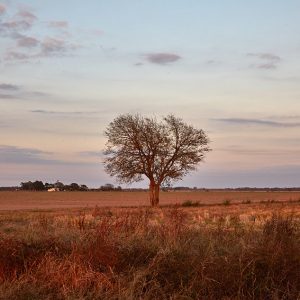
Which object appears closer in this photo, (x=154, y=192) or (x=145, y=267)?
(x=145, y=267)

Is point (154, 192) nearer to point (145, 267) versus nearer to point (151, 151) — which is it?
point (151, 151)

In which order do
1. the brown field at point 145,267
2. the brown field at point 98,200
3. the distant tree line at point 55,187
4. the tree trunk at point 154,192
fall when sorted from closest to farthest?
the brown field at point 145,267 → the tree trunk at point 154,192 → the brown field at point 98,200 → the distant tree line at point 55,187

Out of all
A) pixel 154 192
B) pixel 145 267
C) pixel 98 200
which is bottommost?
pixel 145 267

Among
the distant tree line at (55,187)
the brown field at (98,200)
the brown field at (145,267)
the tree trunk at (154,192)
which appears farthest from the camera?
the distant tree line at (55,187)

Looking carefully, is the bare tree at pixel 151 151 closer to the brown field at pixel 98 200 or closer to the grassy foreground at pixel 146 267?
the brown field at pixel 98 200

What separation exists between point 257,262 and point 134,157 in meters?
44.6

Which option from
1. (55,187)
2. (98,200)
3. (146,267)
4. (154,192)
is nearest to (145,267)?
(146,267)

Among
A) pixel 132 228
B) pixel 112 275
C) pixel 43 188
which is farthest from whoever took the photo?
pixel 43 188

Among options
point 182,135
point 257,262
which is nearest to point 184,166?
point 182,135

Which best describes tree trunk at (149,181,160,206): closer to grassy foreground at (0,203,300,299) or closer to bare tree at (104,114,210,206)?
bare tree at (104,114,210,206)

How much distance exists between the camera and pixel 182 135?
184 feet

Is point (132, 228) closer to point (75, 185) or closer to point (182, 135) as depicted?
point (182, 135)

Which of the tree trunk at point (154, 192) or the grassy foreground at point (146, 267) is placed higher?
the tree trunk at point (154, 192)

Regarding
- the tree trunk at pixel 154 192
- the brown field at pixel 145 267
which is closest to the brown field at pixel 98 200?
the tree trunk at pixel 154 192
